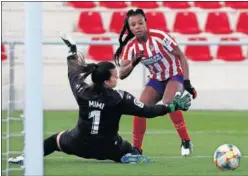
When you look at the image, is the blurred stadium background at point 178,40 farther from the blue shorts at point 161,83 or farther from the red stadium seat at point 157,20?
the blue shorts at point 161,83

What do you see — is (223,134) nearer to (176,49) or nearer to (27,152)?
(176,49)

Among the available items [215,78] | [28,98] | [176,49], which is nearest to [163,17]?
[215,78]

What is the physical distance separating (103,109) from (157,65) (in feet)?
4.87

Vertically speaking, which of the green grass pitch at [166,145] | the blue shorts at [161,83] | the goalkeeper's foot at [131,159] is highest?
the blue shorts at [161,83]

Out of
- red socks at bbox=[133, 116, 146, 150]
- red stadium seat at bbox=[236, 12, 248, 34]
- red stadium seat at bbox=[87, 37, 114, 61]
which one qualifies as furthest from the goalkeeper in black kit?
red stadium seat at bbox=[236, 12, 248, 34]

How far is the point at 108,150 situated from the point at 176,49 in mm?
1572

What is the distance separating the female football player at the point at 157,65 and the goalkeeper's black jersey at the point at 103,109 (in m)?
0.94

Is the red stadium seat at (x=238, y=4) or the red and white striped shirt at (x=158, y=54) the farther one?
the red stadium seat at (x=238, y=4)

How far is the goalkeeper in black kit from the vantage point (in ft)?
25.7

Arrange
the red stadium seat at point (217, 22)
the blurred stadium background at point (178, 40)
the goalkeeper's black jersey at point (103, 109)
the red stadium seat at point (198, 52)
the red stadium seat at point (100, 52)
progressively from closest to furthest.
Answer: the goalkeeper's black jersey at point (103, 109)
the blurred stadium background at point (178, 40)
the red stadium seat at point (100, 52)
the red stadium seat at point (198, 52)
the red stadium seat at point (217, 22)

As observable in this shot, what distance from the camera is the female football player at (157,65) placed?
8.97 m

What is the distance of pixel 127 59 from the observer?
9039 mm

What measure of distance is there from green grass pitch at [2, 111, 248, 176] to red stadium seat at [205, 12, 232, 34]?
252 cm

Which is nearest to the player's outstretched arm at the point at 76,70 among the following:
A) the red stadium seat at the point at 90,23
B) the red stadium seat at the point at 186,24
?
the red stadium seat at the point at 90,23
